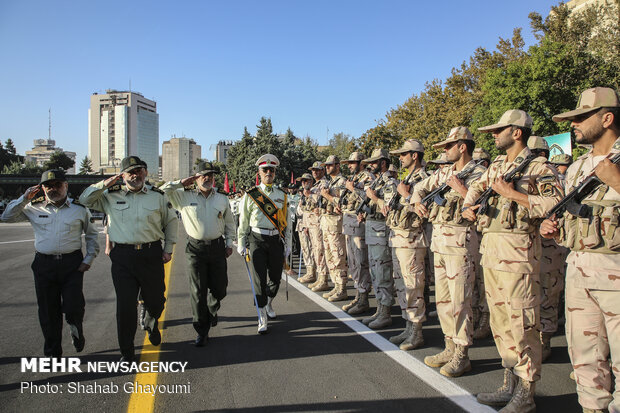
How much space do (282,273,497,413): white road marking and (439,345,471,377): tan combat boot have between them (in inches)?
3.0

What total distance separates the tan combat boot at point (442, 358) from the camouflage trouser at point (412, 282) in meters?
0.59

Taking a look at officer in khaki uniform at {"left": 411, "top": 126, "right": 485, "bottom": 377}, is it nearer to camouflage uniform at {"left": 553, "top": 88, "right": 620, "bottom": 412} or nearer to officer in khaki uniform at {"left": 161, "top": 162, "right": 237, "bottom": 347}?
camouflage uniform at {"left": 553, "top": 88, "right": 620, "bottom": 412}

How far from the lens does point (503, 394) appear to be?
3498mm

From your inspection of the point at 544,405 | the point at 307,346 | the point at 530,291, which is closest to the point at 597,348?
the point at 530,291

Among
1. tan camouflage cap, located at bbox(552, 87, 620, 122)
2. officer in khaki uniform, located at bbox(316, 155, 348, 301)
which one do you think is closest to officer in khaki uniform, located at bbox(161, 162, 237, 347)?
officer in khaki uniform, located at bbox(316, 155, 348, 301)

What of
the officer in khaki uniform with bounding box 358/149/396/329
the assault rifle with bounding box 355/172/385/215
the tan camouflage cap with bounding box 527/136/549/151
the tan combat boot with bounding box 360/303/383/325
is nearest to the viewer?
the officer in khaki uniform with bounding box 358/149/396/329

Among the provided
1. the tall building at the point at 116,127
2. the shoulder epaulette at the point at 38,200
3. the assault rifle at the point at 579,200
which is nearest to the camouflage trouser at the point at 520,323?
the assault rifle at the point at 579,200

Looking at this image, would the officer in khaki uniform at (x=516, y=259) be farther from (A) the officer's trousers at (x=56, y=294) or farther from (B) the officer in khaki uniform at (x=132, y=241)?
(A) the officer's trousers at (x=56, y=294)

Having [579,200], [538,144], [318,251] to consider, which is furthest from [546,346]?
[318,251]

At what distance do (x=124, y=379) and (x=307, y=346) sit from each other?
2007mm

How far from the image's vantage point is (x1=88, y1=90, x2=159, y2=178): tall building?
183875 millimetres

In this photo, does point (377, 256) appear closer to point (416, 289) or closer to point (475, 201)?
point (416, 289)

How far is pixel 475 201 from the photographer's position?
385 centimetres

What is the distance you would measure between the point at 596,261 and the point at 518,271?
753 mm
